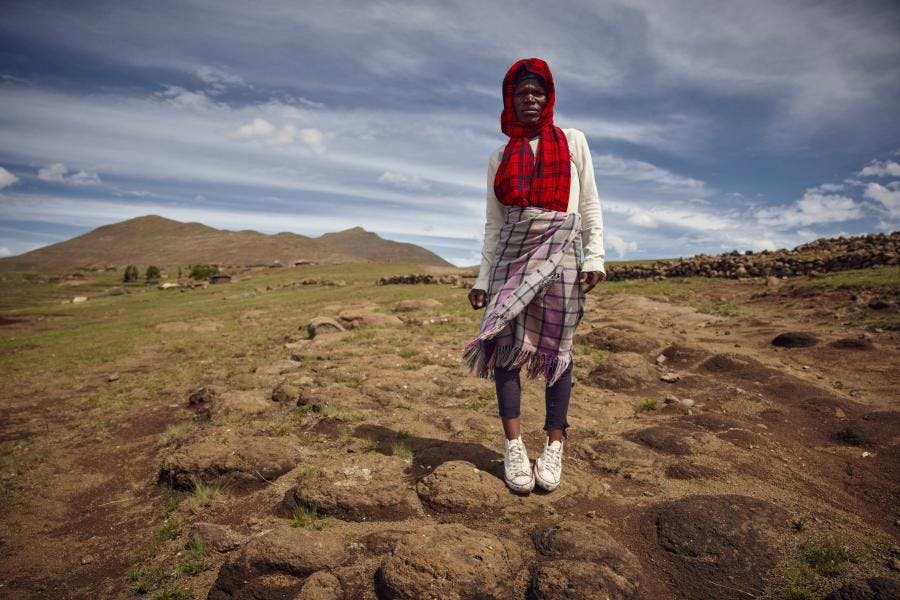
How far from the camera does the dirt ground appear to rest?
6.97 feet

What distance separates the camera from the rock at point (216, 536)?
2.62m

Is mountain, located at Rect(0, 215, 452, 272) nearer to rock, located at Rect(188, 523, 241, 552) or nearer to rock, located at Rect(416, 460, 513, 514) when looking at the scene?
rock, located at Rect(188, 523, 241, 552)

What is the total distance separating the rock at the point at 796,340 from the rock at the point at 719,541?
5.34 meters

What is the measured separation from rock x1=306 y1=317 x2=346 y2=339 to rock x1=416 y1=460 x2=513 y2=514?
7.47 meters

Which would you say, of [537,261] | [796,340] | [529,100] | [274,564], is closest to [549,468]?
[537,261]

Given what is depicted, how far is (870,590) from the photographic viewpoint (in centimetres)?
182

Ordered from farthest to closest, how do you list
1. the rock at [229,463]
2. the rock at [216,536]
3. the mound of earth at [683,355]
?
the mound of earth at [683,355] < the rock at [229,463] < the rock at [216,536]

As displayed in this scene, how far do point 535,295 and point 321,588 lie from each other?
1948 mm

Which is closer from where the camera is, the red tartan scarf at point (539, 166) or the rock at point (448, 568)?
the rock at point (448, 568)

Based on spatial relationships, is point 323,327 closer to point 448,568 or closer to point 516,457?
point 516,457

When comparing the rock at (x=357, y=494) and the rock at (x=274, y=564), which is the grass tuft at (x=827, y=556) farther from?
the rock at (x=274, y=564)

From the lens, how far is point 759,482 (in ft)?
9.73

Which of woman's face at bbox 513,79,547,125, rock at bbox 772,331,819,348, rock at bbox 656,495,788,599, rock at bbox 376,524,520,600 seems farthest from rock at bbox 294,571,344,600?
rock at bbox 772,331,819,348

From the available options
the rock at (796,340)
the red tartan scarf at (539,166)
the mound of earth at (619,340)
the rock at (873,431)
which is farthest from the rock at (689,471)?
the rock at (796,340)
